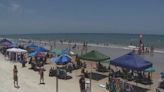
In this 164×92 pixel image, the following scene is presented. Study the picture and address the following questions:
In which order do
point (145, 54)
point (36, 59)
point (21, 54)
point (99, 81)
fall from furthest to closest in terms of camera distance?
1. point (145, 54)
2. point (21, 54)
3. point (36, 59)
4. point (99, 81)

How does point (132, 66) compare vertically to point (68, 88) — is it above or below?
above

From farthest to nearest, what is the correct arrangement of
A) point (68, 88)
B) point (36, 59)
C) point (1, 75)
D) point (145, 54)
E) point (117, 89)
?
1. point (145, 54)
2. point (36, 59)
3. point (1, 75)
4. point (68, 88)
5. point (117, 89)

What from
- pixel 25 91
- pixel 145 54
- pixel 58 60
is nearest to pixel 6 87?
pixel 25 91

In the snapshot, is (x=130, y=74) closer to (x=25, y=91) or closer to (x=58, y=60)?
(x=58, y=60)

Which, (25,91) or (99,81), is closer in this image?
(25,91)

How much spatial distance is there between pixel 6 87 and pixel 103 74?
798 centimetres

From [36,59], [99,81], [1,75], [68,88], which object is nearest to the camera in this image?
[68,88]

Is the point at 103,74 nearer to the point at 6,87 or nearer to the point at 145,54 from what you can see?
the point at 6,87

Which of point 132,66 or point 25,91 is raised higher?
point 132,66

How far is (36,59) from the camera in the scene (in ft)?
95.1

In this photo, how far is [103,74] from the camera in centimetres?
2323

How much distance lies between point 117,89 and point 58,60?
758 cm

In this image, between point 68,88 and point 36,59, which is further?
point 36,59

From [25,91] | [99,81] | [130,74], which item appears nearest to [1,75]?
[25,91]
